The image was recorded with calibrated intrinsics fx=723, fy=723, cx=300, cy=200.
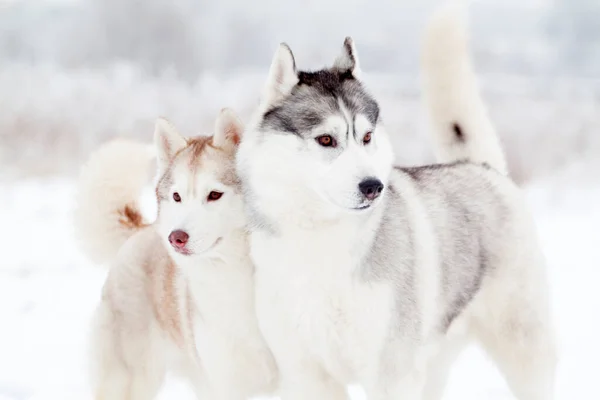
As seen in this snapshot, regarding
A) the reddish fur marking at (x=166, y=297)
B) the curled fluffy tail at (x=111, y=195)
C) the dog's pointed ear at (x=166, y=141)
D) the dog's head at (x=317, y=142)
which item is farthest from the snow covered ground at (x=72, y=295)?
the dog's head at (x=317, y=142)

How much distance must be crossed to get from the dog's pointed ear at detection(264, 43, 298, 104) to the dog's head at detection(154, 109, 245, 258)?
174mm

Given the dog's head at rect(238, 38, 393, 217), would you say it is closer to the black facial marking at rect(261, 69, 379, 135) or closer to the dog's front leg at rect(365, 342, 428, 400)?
the black facial marking at rect(261, 69, 379, 135)

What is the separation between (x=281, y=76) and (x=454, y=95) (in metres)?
0.70

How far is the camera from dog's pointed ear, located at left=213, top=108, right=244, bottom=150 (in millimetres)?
1781

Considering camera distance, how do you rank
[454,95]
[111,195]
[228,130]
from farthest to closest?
[111,195]
[454,95]
[228,130]

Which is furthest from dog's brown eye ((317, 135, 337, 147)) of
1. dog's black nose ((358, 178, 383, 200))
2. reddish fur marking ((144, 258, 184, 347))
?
reddish fur marking ((144, 258, 184, 347))

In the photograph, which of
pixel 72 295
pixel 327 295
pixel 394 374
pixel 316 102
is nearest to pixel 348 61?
Result: pixel 316 102

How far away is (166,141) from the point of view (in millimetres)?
1854

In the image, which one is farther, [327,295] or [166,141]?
[166,141]

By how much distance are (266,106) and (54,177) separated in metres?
2.73

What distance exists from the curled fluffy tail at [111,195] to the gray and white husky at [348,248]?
669mm

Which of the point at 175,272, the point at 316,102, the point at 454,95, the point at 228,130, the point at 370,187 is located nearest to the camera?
the point at 370,187

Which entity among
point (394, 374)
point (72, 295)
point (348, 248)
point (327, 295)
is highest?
point (348, 248)

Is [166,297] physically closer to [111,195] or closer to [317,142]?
[111,195]
